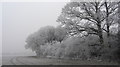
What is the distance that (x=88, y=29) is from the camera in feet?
53.4

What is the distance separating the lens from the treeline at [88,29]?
1487cm

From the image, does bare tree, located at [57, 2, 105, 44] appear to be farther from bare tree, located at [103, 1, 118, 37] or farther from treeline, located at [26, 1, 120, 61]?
bare tree, located at [103, 1, 118, 37]

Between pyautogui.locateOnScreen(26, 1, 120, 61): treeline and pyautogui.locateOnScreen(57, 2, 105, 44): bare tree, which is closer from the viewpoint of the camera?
pyautogui.locateOnScreen(26, 1, 120, 61): treeline

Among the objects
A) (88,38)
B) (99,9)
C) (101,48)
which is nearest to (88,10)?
(99,9)

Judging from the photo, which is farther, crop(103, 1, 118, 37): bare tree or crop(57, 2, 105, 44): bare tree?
crop(57, 2, 105, 44): bare tree

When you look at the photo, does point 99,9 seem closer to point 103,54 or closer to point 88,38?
point 88,38

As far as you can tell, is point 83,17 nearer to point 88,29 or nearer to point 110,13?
point 88,29

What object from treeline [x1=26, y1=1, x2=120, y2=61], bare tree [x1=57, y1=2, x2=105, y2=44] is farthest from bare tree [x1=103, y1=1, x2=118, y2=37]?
bare tree [x1=57, y1=2, x2=105, y2=44]

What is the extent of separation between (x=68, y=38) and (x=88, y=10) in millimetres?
3321

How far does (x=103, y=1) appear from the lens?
16812mm

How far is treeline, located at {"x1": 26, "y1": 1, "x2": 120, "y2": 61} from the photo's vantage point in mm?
14867

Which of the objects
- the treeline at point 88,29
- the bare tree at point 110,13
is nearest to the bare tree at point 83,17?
the treeline at point 88,29

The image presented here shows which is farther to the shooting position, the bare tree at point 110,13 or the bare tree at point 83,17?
the bare tree at point 83,17

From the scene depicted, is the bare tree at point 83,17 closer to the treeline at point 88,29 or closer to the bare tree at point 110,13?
the treeline at point 88,29
